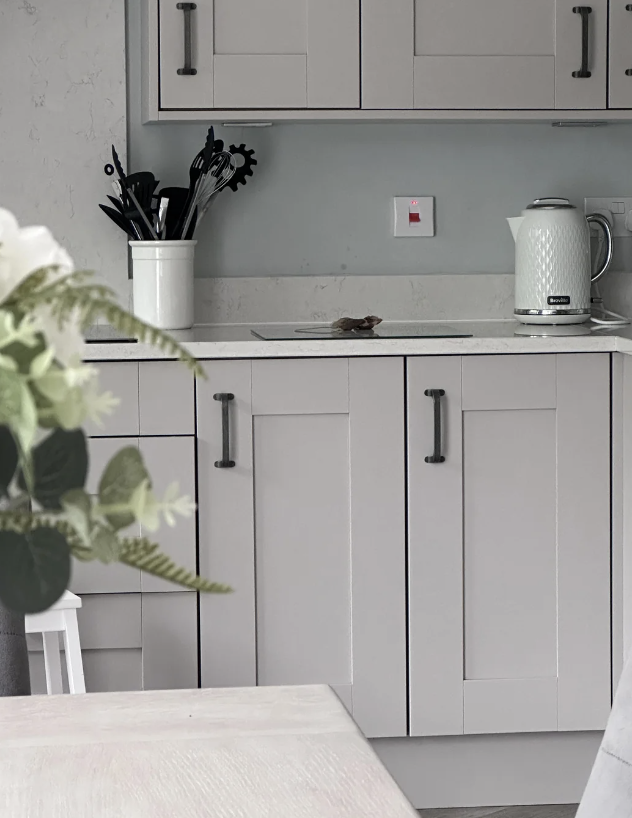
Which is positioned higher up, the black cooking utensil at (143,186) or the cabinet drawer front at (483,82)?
the cabinet drawer front at (483,82)

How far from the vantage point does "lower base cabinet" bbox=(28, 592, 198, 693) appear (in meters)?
2.32

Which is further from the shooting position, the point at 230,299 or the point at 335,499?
the point at 230,299

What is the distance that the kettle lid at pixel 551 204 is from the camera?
2607 mm

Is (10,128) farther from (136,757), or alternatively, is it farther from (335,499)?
(136,757)

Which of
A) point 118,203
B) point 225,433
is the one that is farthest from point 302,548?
point 118,203

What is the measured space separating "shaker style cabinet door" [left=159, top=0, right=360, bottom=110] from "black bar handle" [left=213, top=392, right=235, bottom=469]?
663 mm

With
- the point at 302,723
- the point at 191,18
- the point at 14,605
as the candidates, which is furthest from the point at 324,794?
the point at 191,18

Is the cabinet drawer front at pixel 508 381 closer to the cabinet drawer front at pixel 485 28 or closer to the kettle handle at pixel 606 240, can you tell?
the kettle handle at pixel 606 240

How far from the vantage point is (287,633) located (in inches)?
93.6

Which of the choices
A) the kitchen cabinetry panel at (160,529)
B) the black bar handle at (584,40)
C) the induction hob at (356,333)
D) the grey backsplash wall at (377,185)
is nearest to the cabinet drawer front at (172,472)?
the kitchen cabinetry panel at (160,529)

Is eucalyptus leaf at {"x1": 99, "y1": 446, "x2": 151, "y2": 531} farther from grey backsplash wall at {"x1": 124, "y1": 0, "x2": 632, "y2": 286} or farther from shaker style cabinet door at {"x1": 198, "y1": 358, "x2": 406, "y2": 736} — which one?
grey backsplash wall at {"x1": 124, "y1": 0, "x2": 632, "y2": 286}

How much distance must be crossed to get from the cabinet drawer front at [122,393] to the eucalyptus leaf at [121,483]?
1.83 metres

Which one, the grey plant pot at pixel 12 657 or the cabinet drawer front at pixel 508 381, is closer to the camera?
the grey plant pot at pixel 12 657

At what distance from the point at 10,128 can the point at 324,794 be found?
230cm
